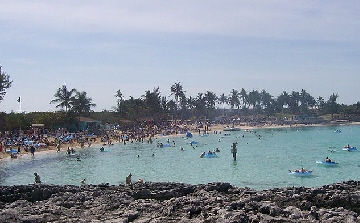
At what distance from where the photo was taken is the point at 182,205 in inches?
778

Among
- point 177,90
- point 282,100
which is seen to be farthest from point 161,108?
point 282,100

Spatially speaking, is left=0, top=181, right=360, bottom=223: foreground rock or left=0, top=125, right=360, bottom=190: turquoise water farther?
left=0, top=125, right=360, bottom=190: turquoise water

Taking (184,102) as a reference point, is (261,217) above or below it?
below

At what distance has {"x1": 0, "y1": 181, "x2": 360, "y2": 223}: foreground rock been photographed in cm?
1775

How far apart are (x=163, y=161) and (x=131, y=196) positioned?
1323 inches

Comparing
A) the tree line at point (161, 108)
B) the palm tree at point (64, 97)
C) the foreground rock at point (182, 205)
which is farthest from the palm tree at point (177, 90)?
the foreground rock at point (182, 205)

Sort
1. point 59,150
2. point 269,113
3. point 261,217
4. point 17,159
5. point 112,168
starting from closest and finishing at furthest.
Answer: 1. point 261,217
2. point 112,168
3. point 17,159
4. point 59,150
5. point 269,113

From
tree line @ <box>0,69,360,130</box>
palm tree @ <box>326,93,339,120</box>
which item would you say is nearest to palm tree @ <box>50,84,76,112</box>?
tree line @ <box>0,69,360,130</box>

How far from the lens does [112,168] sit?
164ft

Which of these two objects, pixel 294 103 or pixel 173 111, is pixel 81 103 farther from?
pixel 294 103

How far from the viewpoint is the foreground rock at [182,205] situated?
1775cm

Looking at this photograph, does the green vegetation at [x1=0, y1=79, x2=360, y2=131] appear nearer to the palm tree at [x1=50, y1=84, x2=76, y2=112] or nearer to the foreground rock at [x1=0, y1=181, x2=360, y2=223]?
the palm tree at [x1=50, y1=84, x2=76, y2=112]

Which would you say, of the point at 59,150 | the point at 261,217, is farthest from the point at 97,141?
the point at 261,217

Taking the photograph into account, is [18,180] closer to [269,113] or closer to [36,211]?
[36,211]
